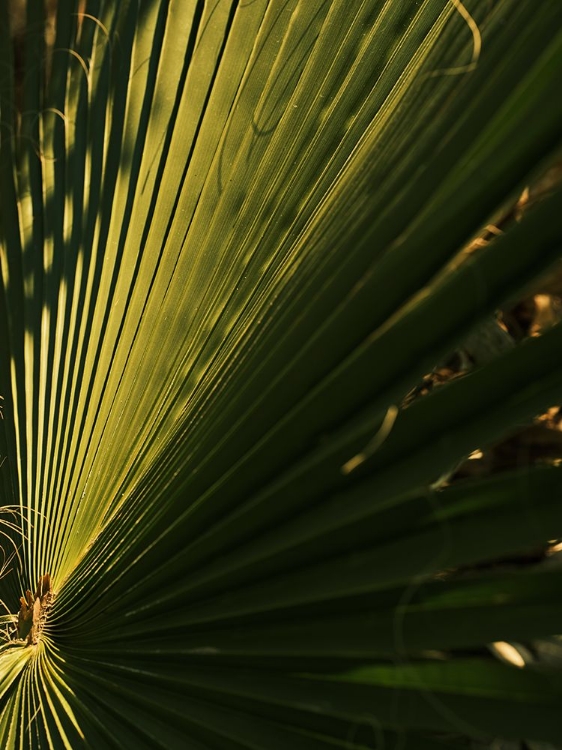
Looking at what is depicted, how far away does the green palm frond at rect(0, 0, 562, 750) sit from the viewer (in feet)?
2.37

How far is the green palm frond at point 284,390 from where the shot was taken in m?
0.72

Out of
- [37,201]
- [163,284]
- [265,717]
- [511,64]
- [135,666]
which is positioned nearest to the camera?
[511,64]

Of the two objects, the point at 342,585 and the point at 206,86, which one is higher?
the point at 206,86

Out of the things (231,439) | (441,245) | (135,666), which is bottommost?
(135,666)

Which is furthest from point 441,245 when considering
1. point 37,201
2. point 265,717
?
point 37,201

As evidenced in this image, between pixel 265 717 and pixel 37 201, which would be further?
pixel 37 201

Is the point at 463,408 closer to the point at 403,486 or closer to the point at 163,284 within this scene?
the point at 403,486

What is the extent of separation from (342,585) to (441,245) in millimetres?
353

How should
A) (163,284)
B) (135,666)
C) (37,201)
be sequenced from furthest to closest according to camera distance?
(37,201) < (163,284) < (135,666)

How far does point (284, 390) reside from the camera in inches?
33.4

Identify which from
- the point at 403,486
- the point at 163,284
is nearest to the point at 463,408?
the point at 403,486

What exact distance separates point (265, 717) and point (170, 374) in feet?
1.82

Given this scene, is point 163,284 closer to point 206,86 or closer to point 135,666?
point 206,86

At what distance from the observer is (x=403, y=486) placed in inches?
29.8
